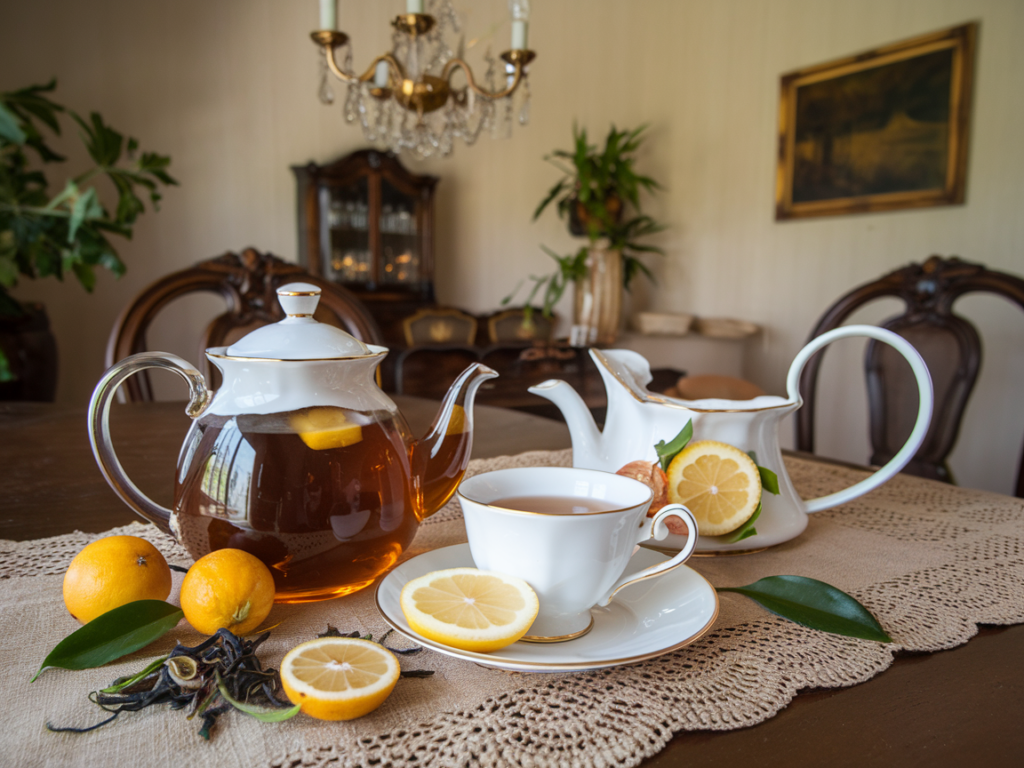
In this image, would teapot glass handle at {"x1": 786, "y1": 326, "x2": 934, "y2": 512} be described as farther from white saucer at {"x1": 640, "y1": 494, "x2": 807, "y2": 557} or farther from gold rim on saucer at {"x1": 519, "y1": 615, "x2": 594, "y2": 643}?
gold rim on saucer at {"x1": 519, "y1": 615, "x2": 594, "y2": 643}

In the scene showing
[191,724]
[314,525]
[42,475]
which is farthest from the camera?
[42,475]

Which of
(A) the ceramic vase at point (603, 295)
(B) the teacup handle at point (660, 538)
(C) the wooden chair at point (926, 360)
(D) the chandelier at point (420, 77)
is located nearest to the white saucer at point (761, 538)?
(B) the teacup handle at point (660, 538)

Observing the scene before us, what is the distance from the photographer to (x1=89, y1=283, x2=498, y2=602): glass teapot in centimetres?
43

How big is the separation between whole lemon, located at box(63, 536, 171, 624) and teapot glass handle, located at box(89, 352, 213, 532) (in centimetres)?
4

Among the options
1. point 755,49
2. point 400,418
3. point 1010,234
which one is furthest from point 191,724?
point 755,49

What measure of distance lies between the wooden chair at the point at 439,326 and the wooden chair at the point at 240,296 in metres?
1.82

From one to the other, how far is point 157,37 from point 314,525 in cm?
318

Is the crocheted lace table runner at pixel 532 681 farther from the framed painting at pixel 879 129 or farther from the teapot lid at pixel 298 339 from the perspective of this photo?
the framed painting at pixel 879 129

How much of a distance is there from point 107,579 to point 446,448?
0.76 feet

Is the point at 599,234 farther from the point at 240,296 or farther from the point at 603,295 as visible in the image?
the point at 240,296

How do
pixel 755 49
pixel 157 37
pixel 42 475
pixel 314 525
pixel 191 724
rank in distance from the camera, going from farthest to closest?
pixel 755 49
pixel 157 37
pixel 42 475
pixel 314 525
pixel 191 724

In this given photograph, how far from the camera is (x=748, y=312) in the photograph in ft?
12.3

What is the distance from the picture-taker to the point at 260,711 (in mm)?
318

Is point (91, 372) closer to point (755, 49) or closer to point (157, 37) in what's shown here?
point (157, 37)
